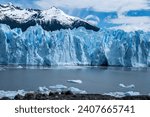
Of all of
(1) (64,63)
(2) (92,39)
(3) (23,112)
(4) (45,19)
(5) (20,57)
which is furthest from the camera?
(4) (45,19)

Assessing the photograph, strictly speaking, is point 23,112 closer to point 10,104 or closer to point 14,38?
point 10,104

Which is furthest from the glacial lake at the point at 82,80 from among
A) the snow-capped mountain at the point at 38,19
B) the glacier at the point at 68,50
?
the snow-capped mountain at the point at 38,19

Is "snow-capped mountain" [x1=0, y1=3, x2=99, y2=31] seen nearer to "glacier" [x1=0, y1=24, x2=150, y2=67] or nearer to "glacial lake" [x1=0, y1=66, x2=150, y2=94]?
"glacier" [x1=0, y1=24, x2=150, y2=67]

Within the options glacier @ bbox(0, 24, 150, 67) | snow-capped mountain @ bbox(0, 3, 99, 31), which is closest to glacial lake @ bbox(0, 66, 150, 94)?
glacier @ bbox(0, 24, 150, 67)

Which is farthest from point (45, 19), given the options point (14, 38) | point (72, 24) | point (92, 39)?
point (14, 38)

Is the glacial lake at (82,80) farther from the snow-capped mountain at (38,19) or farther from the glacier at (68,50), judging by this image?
the snow-capped mountain at (38,19)

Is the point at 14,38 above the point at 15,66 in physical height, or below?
above

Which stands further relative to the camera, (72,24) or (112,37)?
(72,24)
